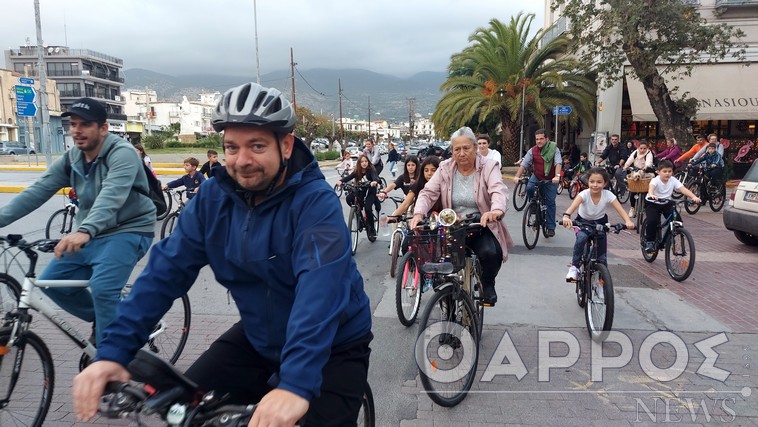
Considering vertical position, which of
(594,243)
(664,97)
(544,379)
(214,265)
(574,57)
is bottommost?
(544,379)

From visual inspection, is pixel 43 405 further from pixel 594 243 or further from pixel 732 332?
pixel 732 332

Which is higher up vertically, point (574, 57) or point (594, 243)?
point (574, 57)

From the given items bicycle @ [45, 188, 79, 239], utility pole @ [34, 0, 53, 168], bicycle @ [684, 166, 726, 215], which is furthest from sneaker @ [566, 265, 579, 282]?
utility pole @ [34, 0, 53, 168]

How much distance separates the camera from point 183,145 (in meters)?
55.8

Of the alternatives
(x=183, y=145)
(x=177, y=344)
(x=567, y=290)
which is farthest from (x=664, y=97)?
(x=183, y=145)

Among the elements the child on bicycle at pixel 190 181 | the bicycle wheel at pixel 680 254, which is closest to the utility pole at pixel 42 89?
the child on bicycle at pixel 190 181

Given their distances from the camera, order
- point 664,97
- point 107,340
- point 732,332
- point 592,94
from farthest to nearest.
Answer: point 592,94 < point 664,97 < point 732,332 < point 107,340

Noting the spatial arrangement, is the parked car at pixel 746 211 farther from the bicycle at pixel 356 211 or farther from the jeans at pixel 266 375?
the jeans at pixel 266 375

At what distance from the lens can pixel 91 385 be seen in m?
1.80

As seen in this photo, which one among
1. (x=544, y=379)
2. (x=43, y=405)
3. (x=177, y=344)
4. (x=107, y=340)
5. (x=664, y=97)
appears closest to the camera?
(x=107, y=340)

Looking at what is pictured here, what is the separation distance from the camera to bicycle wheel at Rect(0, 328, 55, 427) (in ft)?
→ 9.95

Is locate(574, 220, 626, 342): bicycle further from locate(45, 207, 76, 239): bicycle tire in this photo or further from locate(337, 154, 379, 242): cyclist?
locate(45, 207, 76, 239): bicycle tire

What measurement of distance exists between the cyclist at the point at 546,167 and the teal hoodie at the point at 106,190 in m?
7.20

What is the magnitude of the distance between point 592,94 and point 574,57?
207 cm
